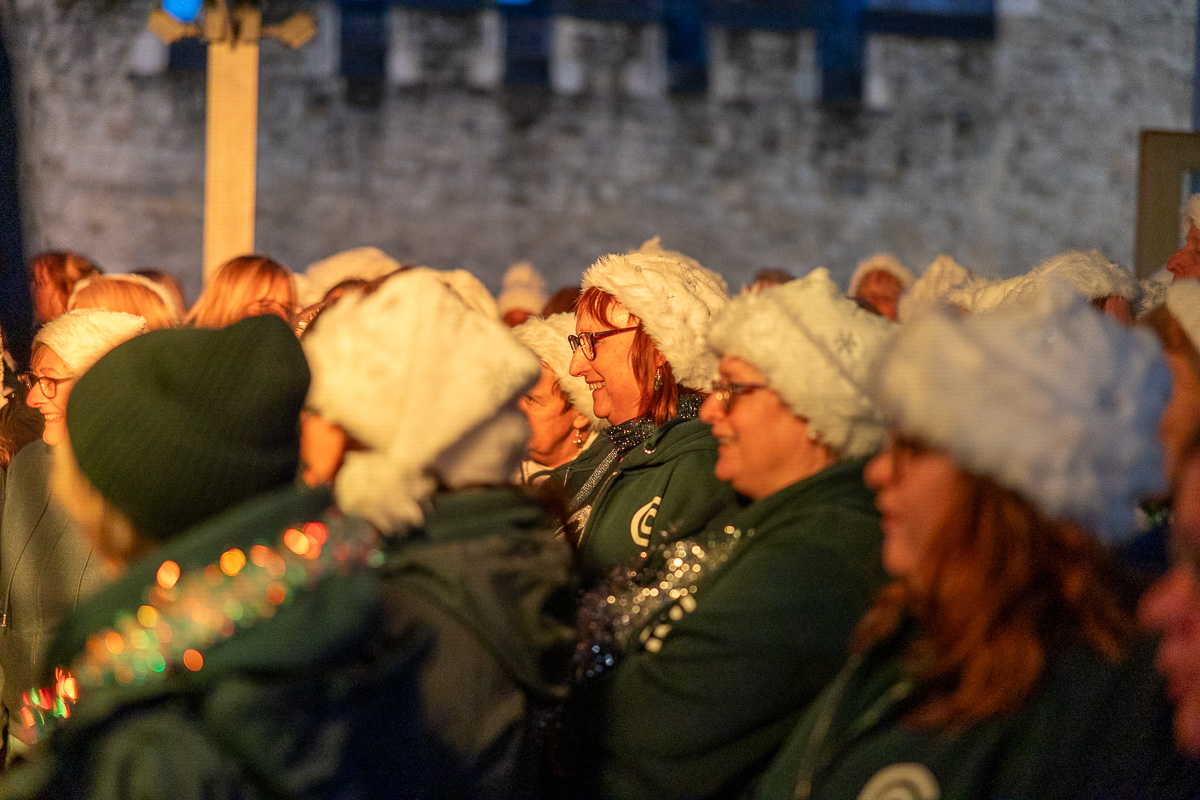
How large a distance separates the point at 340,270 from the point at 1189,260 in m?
4.14

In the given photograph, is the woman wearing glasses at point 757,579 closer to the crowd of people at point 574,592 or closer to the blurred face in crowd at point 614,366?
the crowd of people at point 574,592

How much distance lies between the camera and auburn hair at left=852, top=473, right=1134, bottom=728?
154 centimetres

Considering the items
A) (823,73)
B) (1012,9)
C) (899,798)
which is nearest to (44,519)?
(899,798)

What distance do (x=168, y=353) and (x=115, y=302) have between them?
2585 mm

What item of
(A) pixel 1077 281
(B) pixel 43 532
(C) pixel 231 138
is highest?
(C) pixel 231 138

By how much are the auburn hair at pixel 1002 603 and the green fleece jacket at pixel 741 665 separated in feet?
0.89

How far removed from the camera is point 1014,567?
154 centimetres

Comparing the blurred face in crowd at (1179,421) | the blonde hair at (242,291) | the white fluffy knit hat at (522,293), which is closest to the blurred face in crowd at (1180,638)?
the blurred face in crowd at (1179,421)

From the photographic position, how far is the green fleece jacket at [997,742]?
155 cm

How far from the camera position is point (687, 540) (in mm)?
2318

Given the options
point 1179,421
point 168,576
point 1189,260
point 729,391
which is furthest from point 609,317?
point 1189,260

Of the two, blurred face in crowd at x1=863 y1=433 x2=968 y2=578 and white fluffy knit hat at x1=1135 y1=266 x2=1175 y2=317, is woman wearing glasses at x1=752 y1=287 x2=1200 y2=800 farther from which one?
white fluffy knit hat at x1=1135 y1=266 x2=1175 y2=317

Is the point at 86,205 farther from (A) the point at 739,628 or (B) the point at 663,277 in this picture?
(A) the point at 739,628

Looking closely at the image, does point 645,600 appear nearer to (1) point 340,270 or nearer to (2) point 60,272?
(1) point 340,270
